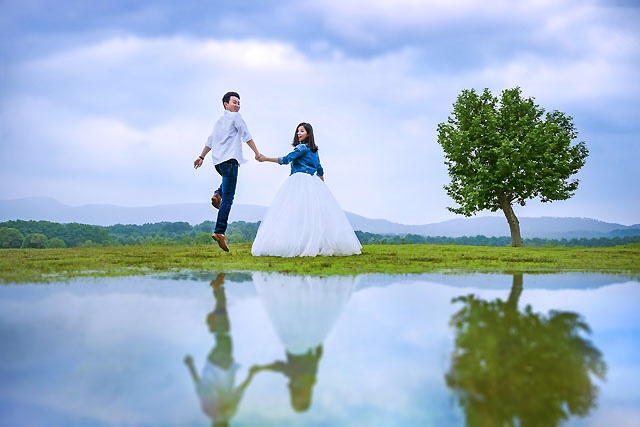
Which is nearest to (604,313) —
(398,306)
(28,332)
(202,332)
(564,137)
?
(398,306)

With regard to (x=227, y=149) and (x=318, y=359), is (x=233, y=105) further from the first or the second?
(x=318, y=359)

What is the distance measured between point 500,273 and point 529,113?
20159mm

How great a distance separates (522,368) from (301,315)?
83.5 inches

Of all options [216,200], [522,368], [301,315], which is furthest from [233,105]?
[522,368]

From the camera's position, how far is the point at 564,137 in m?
25.6

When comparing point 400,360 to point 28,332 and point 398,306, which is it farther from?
point 28,332

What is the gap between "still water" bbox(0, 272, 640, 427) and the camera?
264 cm

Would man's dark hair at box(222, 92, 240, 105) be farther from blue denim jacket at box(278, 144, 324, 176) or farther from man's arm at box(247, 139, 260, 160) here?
blue denim jacket at box(278, 144, 324, 176)

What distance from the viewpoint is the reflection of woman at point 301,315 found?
10.0 feet

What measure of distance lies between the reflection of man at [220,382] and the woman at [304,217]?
25.6ft

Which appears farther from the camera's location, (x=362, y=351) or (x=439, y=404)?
(x=362, y=351)

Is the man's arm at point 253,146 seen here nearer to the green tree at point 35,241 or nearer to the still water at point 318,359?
the still water at point 318,359

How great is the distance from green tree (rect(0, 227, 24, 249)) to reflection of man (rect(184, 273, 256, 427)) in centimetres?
1628

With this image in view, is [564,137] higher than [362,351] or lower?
higher
